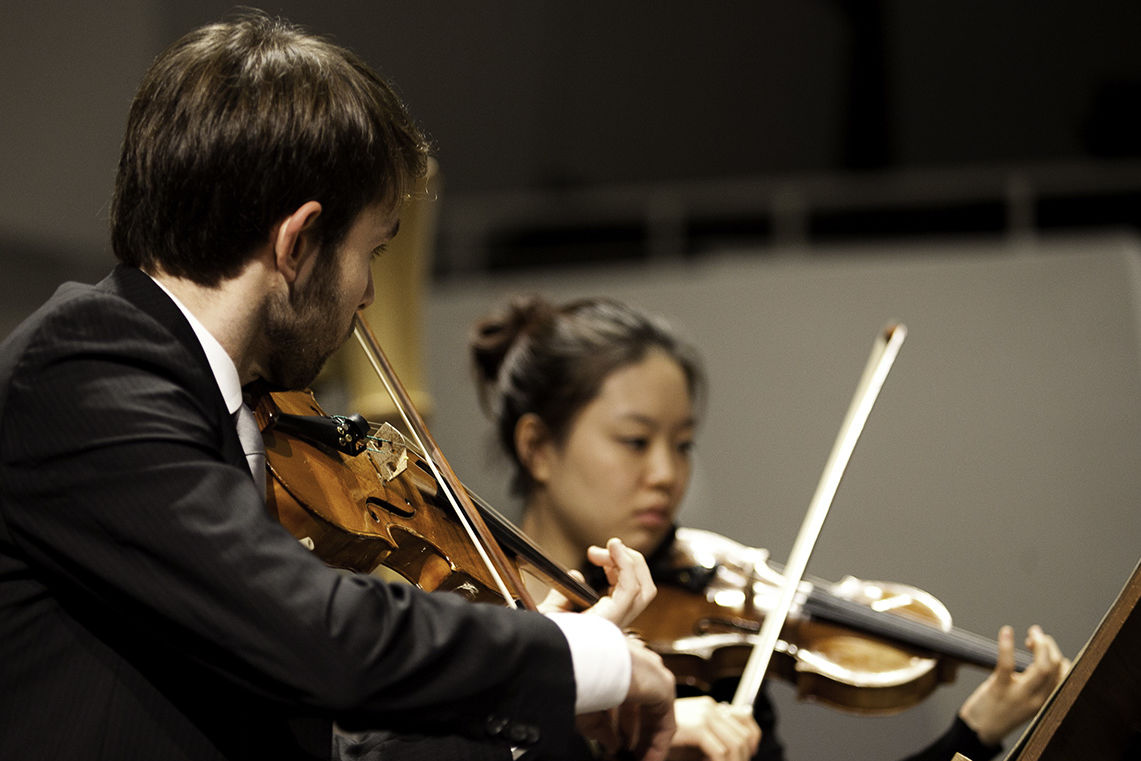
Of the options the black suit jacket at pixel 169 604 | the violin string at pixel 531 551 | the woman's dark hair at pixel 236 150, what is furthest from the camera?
the violin string at pixel 531 551

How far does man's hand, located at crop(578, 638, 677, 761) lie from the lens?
30.2 inches

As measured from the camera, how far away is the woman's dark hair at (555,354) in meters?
1.46

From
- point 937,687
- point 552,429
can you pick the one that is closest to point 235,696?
point 552,429

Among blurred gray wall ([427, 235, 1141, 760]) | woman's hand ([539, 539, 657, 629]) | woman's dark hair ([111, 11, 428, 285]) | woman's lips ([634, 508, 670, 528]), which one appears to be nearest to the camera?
woman's dark hair ([111, 11, 428, 285])

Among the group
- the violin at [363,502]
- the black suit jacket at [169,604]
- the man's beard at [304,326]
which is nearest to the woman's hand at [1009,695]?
the violin at [363,502]

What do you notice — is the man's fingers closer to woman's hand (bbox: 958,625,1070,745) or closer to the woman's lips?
woman's hand (bbox: 958,625,1070,745)

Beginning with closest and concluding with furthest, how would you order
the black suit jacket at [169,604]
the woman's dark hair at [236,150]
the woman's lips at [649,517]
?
the black suit jacket at [169,604], the woman's dark hair at [236,150], the woman's lips at [649,517]

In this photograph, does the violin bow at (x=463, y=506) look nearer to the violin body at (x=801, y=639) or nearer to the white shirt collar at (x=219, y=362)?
the white shirt collar at (x=219, y=362)

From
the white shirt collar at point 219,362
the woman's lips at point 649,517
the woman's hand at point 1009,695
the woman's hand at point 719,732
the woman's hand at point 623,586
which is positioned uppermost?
the white shirt collar at point 219,362

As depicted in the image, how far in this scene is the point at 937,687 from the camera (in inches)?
52.2

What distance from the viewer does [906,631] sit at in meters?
1.31

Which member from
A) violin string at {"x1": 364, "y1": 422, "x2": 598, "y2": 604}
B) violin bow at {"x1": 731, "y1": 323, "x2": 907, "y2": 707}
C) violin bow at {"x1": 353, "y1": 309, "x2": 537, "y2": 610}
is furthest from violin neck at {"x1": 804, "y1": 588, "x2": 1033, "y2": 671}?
violin bow at {"x1": 353, "y1": 309, "x2": 537, "y2": 610}

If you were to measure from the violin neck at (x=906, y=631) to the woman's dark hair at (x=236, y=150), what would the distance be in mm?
815

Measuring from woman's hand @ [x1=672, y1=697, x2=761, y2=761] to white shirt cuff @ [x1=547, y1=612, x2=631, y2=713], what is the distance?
0.67 feet
